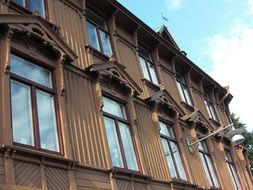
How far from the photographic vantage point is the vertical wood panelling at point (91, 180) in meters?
8.62

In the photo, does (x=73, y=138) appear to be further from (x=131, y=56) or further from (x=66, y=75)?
(x=131, y=56)

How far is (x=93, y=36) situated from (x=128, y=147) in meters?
4.08

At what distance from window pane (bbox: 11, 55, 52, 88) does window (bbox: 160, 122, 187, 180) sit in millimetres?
5125

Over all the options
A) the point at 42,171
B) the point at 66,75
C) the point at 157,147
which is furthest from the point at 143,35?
the point at 42,171

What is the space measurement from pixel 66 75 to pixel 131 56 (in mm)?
4733

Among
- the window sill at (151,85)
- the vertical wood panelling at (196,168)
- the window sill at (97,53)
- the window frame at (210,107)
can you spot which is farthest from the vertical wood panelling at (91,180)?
the window frame at (210,107)

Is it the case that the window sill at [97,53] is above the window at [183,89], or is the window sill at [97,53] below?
below

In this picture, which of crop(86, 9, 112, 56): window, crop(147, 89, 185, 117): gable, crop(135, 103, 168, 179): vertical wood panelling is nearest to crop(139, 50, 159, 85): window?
crop(147, 89, 185, 117): gable

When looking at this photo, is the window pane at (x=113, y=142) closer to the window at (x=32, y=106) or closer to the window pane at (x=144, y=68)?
the window at (x=32, y=106)

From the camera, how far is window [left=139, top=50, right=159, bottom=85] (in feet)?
49.6

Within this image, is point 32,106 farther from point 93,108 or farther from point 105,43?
point 105,43

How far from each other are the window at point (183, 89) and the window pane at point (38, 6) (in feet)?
26.5

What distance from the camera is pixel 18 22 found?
8953 mm

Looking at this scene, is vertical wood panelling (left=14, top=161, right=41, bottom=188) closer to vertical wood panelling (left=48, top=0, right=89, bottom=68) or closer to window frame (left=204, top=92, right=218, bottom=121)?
vertical wood panelling (left=48, top=0, right=89, bottom=68)
